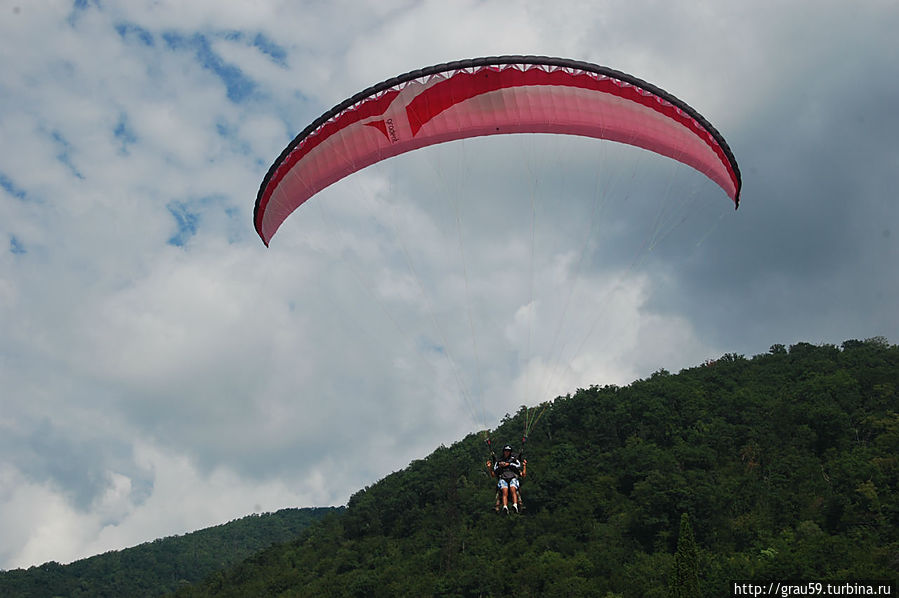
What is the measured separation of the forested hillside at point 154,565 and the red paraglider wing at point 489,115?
359ft

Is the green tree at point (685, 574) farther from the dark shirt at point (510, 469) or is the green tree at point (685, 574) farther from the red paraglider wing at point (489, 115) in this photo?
the red paraglider wing at point (489, 115)

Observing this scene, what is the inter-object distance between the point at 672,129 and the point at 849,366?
59.0 m

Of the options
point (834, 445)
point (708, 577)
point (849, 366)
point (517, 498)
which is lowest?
point (708, 577)

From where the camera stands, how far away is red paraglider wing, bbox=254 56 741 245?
15500 mm

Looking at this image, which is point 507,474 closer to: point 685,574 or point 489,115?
point 489,115

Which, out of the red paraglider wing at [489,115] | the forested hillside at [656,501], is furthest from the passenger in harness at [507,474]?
Answer: the forested hillside at [656,501]

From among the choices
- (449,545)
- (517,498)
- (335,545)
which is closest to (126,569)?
(335,545)

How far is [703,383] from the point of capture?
7131 centimetres

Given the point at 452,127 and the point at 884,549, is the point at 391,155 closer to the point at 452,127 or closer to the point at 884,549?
the point at 452,127

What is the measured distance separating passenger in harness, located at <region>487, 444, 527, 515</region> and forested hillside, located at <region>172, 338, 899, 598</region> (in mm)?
19181

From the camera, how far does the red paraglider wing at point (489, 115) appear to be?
1550 centimetres

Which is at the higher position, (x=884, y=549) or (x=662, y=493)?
(x=662, y=493)

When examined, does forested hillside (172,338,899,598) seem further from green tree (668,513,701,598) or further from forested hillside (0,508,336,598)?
forested hillside (0,508,336,598)

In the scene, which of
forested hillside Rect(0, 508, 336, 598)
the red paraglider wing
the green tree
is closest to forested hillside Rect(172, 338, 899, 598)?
the green tree
